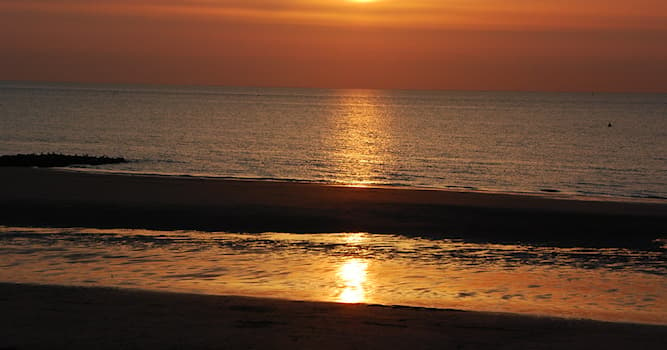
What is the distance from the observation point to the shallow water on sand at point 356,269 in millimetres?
17750

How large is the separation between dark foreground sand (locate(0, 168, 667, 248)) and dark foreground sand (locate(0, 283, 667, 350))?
38.6ft

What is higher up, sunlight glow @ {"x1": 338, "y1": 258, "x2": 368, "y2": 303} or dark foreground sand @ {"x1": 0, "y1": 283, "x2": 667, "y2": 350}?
dark foreground sand @ {"x1": 0, "y1": 283, "x2": 667, "y2": 350}

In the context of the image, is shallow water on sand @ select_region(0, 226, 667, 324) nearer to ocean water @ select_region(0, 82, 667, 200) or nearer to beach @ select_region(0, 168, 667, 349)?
beach @ select_region(0, 168, 667, 349)

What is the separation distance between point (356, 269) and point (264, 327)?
7.00 meters

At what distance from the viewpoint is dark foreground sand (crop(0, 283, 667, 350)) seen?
13.4 meters

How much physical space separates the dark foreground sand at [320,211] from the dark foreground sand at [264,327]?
11778mm

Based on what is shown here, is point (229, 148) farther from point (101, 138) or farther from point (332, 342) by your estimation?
point (332, 342)

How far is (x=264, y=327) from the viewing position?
14.3m

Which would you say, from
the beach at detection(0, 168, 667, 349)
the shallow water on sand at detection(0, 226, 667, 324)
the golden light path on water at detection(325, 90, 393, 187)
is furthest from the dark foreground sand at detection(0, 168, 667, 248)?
the golden light path on water at detection(325, 90, 393, 187)

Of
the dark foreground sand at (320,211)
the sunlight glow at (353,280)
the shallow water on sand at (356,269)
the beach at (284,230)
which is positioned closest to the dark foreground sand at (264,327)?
the beach at (284,230)

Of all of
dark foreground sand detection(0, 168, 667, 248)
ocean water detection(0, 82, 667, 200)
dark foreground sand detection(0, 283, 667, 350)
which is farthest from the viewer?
ocean water detection(0, 82, 667, 200)

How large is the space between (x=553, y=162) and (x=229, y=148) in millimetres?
32134

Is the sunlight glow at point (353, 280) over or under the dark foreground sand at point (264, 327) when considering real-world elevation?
under

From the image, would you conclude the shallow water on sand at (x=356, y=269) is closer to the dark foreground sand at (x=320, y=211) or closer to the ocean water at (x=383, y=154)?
the dark foreground sand at (x=320, y=211)
